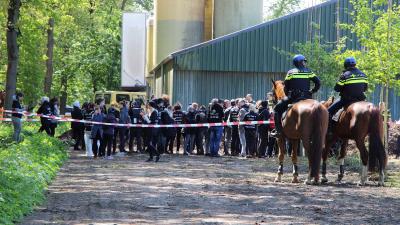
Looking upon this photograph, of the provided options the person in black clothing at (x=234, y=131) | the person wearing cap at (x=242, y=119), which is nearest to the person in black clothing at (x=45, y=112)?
the person in black clothing at (x=234, y=131)

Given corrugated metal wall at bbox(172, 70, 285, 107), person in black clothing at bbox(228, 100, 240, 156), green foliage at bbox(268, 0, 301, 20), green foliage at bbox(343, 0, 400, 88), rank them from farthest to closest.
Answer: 1. green foliage at bbox(268, 0, 301, 20)
2. corrugated metal wall at bbox(172, 70, 285, 107)
3. person in black clothing at bbox(228, 100, 240, 156)
4. green foliage at bbox(343, 0, 400, 88)

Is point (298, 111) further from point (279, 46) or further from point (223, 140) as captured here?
point (279, 46)

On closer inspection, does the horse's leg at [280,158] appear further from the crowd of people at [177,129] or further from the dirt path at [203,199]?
the crowd of people at [177,129]

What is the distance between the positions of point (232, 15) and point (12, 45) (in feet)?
57.2

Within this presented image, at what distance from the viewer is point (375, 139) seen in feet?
59.0

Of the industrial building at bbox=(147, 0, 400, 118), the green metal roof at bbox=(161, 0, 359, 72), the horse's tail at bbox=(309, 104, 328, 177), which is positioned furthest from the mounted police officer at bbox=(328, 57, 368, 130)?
the green metal roof at bbox=(161, 0, 359, 72)

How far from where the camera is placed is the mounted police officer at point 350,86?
18.9m

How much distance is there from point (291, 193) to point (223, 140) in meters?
17.5

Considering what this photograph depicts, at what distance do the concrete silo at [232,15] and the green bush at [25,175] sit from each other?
71.0 ft

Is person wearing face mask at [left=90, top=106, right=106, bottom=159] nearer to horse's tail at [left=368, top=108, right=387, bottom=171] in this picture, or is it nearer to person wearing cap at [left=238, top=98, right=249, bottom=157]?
person wearing cap at [left=238, top=98, right=249, bottom=157]

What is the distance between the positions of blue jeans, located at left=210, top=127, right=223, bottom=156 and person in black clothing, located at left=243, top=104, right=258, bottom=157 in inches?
43.6

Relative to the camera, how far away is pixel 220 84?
138 ft

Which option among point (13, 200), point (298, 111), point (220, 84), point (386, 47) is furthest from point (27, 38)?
point (13, 200)

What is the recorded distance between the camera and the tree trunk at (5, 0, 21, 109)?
30750mm
